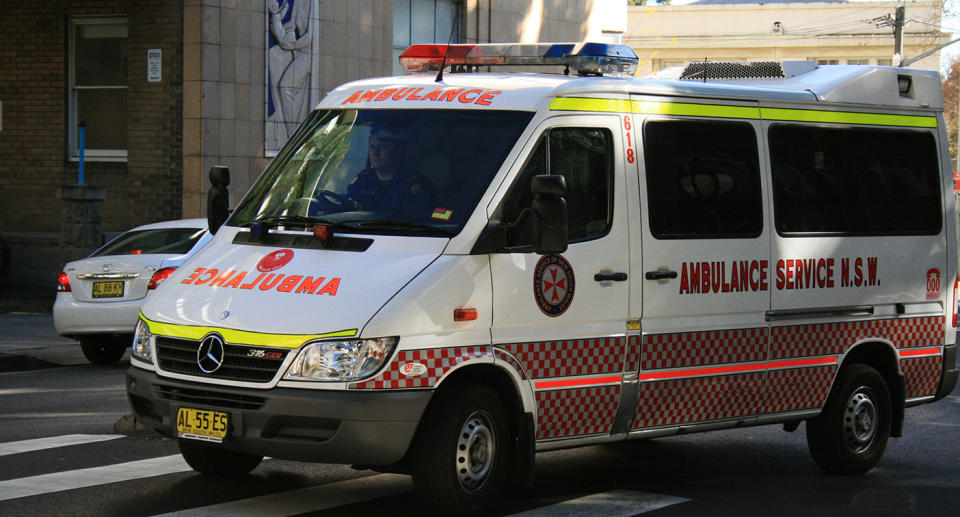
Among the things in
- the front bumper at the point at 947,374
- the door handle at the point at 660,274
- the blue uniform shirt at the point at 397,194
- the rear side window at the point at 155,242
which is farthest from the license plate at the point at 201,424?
the rear side window at the point at 155,242

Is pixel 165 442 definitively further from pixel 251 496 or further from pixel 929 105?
pixel 929 105

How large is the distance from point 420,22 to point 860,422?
17.5 m

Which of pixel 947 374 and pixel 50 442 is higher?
pixel 947 374

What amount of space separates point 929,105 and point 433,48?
3674 mm

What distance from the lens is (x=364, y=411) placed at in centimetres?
643

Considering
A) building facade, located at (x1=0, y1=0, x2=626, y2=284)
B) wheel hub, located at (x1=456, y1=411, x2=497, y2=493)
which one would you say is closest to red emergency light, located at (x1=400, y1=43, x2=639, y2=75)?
wheel hub, located at (x1=456, y1=411, x2=497, y2=493)

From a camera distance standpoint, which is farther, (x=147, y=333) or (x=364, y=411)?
(x=147, y=333)

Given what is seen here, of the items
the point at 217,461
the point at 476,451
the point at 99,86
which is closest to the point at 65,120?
the point at 99,86

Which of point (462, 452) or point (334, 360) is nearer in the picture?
point (334, 360)

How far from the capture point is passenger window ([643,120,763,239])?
25.9ft

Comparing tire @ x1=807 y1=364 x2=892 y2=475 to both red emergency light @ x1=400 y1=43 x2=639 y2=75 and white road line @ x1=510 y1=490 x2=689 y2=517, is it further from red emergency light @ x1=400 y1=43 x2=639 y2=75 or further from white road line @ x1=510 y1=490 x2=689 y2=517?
red emergency light @ x1=400 y1=43 x2=639 y2=75

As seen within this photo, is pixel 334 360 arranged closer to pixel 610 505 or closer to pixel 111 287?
pixel 610 505

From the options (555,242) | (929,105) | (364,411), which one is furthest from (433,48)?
(929,105)

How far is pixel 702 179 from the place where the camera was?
820 cm
